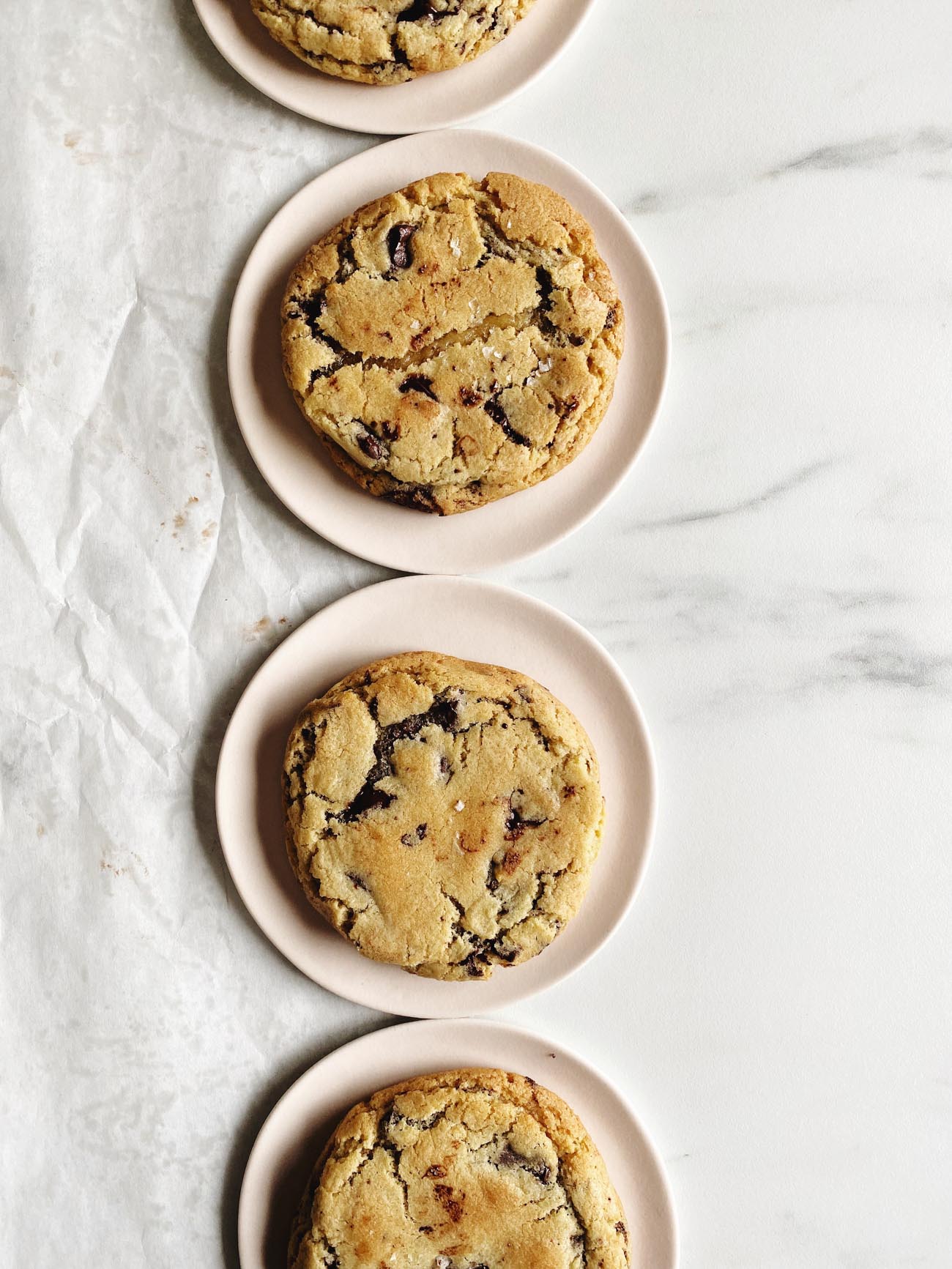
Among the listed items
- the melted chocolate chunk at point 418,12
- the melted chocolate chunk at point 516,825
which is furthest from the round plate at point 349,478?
the melted chocolate chunk at point 516,825

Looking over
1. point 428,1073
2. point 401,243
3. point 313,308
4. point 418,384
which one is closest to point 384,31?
point 401,243

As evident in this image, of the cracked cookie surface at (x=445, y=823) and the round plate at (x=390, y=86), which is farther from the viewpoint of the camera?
the round plate at (x=390, y=86)

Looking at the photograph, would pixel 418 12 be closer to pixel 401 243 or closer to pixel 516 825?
pixel 401 243

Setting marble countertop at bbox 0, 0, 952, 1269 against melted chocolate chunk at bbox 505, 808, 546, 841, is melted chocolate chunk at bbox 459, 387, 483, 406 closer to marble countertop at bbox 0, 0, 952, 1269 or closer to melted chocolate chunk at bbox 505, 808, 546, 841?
marble countertop at bbox 0, 0, 952, 1269

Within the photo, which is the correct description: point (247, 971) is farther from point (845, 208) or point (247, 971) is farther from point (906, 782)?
point (845, 208)

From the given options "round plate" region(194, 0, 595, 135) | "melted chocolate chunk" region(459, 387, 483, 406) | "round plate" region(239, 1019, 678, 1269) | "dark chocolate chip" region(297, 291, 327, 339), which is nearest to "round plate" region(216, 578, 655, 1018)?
"round plate" region(239, 1019, 678, 1269)

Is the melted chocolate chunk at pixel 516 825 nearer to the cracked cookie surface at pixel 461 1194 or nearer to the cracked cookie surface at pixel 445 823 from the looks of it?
the cracked cookie surface at pixel 445 823
